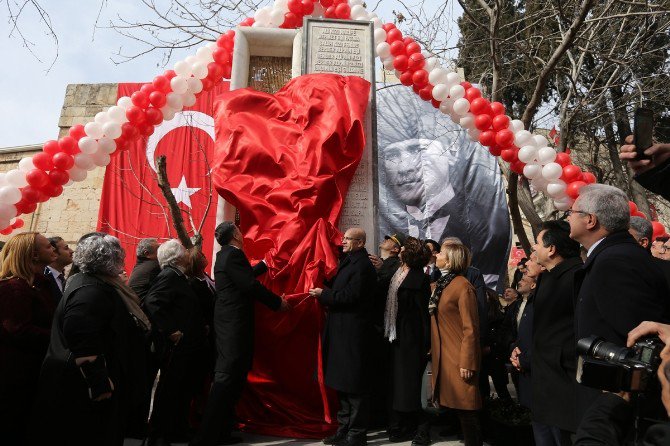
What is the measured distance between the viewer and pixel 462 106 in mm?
5949

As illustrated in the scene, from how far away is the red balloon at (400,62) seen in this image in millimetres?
6297

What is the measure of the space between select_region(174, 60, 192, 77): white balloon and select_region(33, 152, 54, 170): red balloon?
1.66 m

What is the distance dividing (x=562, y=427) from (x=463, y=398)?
122 centimetres

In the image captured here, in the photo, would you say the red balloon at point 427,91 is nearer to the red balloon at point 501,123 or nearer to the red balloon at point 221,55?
the red balloon at point 501,123

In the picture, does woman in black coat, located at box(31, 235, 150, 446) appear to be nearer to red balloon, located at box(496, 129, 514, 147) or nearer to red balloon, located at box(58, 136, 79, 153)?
red balloon, located at box(58, 136, 79, 153)

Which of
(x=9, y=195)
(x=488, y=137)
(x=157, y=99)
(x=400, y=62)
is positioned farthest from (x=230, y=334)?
(x=400, y=62)

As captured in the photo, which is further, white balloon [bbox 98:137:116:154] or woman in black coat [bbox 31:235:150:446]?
white balloon [bbox 98:137:116:154]

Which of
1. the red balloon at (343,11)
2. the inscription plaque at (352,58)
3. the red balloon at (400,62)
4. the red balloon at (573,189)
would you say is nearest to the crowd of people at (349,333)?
the inscription plaque at (352,58)

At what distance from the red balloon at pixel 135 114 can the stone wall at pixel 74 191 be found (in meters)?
9.00

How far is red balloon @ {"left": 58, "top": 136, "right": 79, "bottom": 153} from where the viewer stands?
5805 millimetres

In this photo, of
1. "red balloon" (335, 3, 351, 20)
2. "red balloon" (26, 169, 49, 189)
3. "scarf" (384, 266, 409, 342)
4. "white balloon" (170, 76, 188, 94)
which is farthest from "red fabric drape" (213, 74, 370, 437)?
"red balloon" (26, 169, 49, 189)

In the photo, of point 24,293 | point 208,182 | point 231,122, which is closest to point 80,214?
point 208,182

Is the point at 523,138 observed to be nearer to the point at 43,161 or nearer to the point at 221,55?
the point at 221,55

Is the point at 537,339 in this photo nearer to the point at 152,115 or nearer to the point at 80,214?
the point at 152,115
